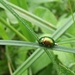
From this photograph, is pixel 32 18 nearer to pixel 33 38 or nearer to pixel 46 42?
pixel 33 38

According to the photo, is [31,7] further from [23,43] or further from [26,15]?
[23,43]

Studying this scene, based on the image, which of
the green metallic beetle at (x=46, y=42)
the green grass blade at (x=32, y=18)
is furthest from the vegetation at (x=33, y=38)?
the green metallic beetle at (x=46, y=42)

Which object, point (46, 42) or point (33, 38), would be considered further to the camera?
point (33, 38)

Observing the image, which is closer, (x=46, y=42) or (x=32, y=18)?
(x=46, y=42)

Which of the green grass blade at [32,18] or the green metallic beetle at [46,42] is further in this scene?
the green grass blade at [32,18]

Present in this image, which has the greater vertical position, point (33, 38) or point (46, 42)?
point (46, 42)

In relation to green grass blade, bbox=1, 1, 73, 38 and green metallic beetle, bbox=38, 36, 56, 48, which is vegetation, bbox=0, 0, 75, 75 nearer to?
green grass blade, bbox=1, 1, 73, 38

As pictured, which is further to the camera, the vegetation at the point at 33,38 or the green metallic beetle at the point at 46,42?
the vegetation at the point at 33,38

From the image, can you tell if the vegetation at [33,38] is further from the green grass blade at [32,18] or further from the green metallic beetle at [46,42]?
the green metallic beetle at [46,42]

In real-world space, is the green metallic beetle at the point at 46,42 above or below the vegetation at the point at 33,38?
above

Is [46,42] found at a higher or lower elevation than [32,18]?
higher

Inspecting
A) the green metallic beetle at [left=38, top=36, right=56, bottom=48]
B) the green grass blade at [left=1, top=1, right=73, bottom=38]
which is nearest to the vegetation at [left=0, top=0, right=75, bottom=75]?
the green grass blade at [left=1, top=1, right=73, bottom=38]

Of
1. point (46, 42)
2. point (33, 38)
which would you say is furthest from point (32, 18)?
point (46, 42)
